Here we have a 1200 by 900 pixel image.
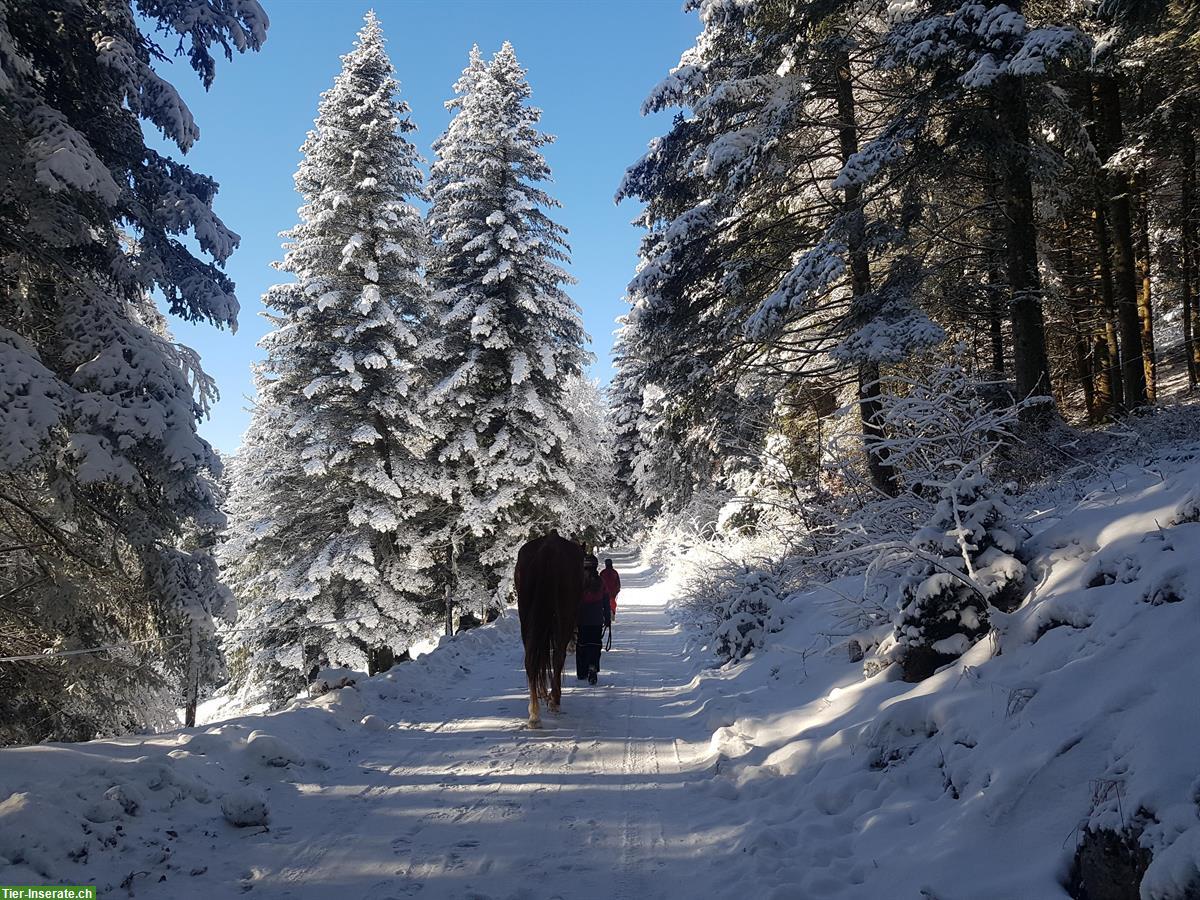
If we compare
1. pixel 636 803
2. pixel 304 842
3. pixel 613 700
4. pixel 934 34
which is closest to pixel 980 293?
pixel 934 34

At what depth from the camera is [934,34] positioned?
7250 mm

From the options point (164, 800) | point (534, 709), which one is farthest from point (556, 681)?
point (164, 800)

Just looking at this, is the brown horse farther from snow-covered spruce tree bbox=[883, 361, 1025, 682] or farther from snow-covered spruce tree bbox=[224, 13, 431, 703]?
snow-covered spruce tree bbox=[224, 13, 431, 703]

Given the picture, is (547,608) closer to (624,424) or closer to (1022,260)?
(1022,260)

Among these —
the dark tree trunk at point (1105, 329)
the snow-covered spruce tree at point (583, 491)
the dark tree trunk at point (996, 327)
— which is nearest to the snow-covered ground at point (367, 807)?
the dark tree trunk at point (996, 327)

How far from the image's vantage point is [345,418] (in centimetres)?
1405

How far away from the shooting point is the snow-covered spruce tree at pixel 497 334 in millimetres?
15109

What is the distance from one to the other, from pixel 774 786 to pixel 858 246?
272 inches

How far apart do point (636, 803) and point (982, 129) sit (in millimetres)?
8024

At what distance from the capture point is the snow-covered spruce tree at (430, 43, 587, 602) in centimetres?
1511

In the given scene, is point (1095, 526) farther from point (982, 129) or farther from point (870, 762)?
point (982, 129)

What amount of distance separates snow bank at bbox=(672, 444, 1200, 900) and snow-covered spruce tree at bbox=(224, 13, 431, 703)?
1020 centimetres

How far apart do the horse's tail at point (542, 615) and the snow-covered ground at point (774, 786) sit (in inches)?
35.1

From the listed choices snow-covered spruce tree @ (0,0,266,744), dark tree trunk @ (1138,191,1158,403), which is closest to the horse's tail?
snow-covered spruce tree @ (0,0,266,744)
